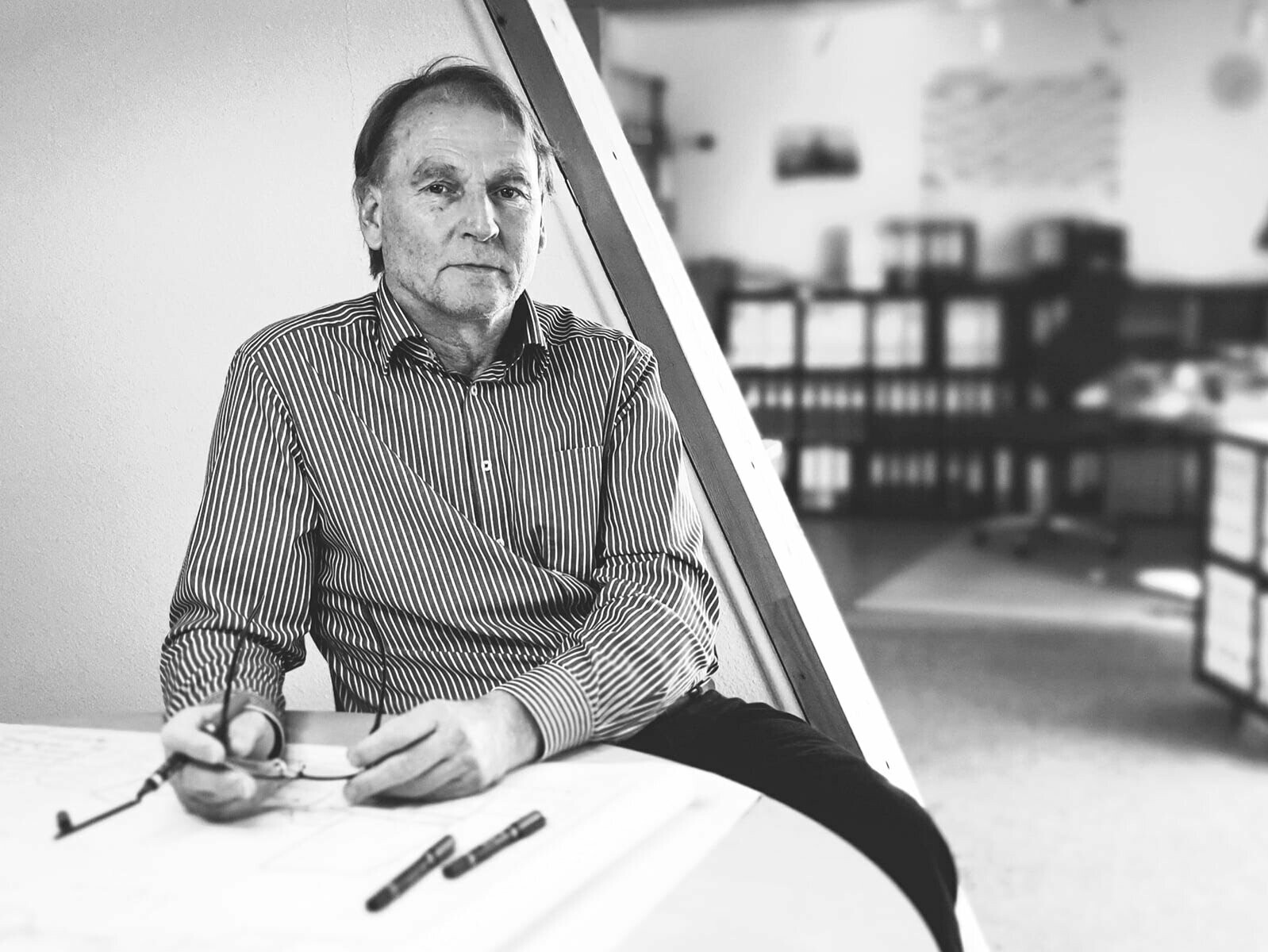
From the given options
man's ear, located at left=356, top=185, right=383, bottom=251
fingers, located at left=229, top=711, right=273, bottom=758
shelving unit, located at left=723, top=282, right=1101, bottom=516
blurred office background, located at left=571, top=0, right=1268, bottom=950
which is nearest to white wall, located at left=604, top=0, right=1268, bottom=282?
blurred office background, located at left=571, top=0, right=1268, bottom=950

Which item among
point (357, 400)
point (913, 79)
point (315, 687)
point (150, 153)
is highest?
point (913, 79)

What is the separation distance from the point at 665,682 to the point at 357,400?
42 cm

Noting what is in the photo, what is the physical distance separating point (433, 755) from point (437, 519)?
46 cm

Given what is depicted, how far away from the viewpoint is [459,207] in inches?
49.3

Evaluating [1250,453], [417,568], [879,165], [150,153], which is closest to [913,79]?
[879,165]

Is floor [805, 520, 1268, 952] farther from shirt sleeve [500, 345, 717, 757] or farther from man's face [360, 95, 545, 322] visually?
man's face [360, 95, 545, 322]

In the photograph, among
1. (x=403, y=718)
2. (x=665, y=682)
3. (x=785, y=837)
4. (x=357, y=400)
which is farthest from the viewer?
(x=357, y=400)

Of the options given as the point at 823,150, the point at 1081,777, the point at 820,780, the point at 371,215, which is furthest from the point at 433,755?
the point at 823,150

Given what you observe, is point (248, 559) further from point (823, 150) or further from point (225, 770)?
point (823, 150)

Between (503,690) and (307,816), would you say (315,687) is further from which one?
(307,816)

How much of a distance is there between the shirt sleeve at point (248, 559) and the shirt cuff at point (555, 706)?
9.1 inches

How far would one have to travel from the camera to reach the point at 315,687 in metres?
1.78

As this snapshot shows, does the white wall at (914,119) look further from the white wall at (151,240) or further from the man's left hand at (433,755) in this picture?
the man's left hand at (433,755)

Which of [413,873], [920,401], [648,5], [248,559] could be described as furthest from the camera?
[920,401]
